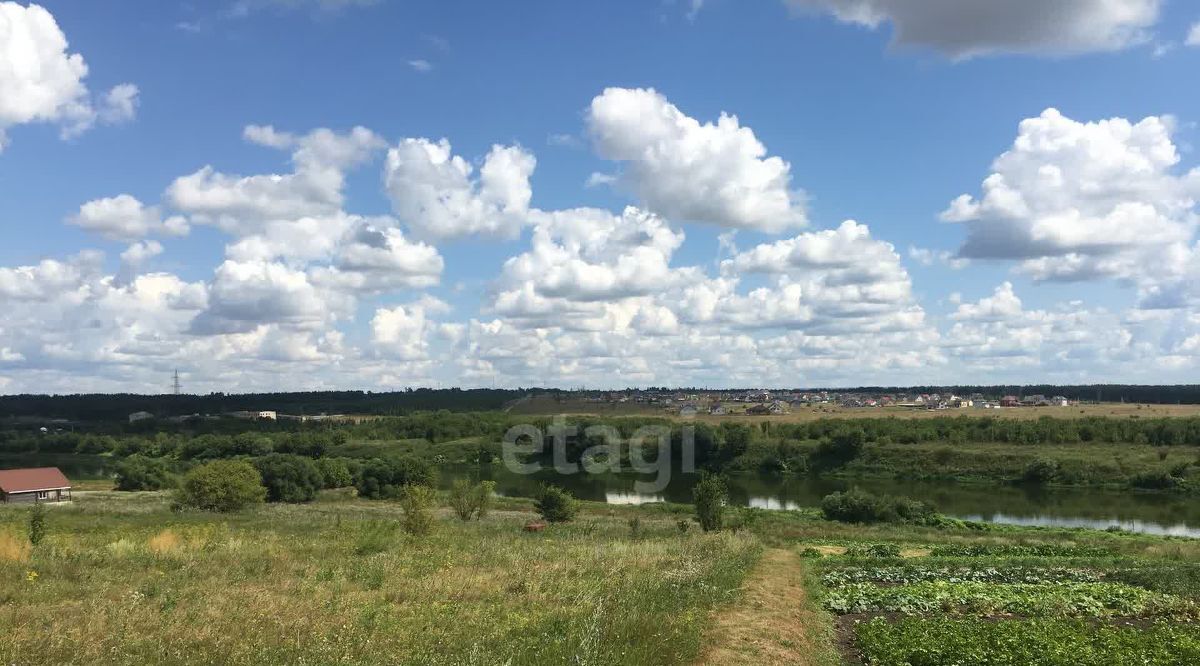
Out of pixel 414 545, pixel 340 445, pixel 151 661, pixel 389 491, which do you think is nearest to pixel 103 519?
pixel 414 545

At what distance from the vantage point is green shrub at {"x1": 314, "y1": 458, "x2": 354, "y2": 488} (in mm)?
86125

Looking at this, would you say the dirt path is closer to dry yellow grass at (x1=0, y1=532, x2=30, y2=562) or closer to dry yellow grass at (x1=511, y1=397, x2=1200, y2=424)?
dry yellow grass at (x1=0, y1=532, x2=30, y2=562)

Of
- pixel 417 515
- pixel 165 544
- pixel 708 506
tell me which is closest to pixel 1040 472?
pixel 708 506

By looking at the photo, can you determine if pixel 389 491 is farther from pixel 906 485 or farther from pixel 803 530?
pixel 906 485

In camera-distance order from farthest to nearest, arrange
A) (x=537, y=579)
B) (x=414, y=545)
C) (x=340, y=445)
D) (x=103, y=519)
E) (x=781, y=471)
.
Result: (x=340, y=445)
(x=781, y=471)
(x=103, y=519)
(x=414, y=545)
(x=537, y=579)

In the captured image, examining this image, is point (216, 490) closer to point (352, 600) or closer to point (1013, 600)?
point (352, 600)

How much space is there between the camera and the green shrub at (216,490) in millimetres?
51844

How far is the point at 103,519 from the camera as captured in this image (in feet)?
122

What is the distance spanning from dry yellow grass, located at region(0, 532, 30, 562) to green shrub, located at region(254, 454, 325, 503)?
5653 centimetres

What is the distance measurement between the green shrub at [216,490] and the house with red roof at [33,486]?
22.7 metres

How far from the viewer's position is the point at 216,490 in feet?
170

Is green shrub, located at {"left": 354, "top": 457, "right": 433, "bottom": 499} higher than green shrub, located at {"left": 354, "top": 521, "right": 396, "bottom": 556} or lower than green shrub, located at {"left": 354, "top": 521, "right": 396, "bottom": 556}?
lower

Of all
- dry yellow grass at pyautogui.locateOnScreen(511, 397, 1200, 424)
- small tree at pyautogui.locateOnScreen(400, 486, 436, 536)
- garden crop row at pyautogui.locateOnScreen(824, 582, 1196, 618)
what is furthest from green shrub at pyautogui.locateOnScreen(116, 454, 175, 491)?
garden crop row at pyautogui.locateOnScreen(824, 582, 1196, 618)

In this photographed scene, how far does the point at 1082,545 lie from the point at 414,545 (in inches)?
1247
